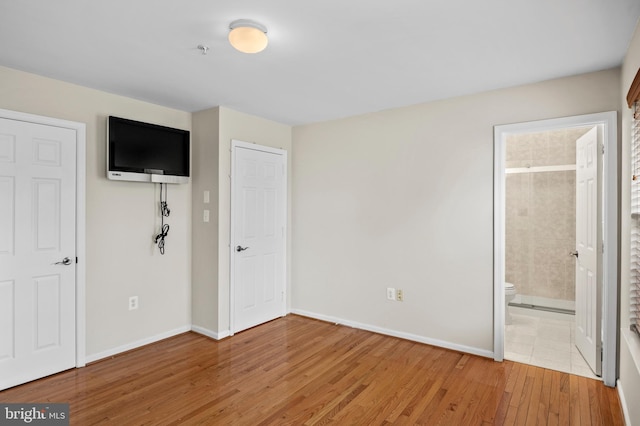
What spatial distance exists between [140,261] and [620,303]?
4.08m

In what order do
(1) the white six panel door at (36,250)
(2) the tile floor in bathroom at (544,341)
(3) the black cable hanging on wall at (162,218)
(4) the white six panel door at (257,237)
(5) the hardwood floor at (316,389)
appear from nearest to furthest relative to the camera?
(5) the hardwood floor at (316,389)
(1) the white six panel door at (36,250)
(2) the tile floor in bathroom at (544,341)
(3) the black cable hanging on wall at (162,218)
(4) the white six panel door at (257,237)

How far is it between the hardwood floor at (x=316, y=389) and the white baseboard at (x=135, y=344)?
0.24ft

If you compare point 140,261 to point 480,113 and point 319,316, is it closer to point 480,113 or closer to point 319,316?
point 319,316

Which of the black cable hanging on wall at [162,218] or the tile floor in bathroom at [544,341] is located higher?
the black cable hanging on wall at [162,218]

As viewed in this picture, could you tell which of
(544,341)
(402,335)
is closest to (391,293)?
(402,335)

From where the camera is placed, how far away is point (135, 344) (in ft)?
11.7

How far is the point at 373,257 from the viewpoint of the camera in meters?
4.03

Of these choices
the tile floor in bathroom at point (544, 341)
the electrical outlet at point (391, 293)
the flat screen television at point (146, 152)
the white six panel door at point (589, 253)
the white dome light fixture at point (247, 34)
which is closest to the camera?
the white dome light fixture at point (247, 34)

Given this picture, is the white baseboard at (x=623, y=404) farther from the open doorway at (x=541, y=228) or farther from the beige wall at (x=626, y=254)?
the open doorway at (x=541, y=228)

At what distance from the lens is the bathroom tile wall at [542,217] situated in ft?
15.5

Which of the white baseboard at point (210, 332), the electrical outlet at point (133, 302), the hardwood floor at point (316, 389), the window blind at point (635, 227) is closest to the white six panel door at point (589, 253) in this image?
the hardwood floor at point (316, 389)

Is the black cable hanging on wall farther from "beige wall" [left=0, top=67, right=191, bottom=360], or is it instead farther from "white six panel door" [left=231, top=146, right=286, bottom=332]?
"white six panel door" [left=231, top=146, right=286, bottom=332]

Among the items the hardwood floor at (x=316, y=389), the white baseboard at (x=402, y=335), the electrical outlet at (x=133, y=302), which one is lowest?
the hardwood floor at (x=316, y=389)

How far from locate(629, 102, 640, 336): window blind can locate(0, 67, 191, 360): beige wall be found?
381 cm
